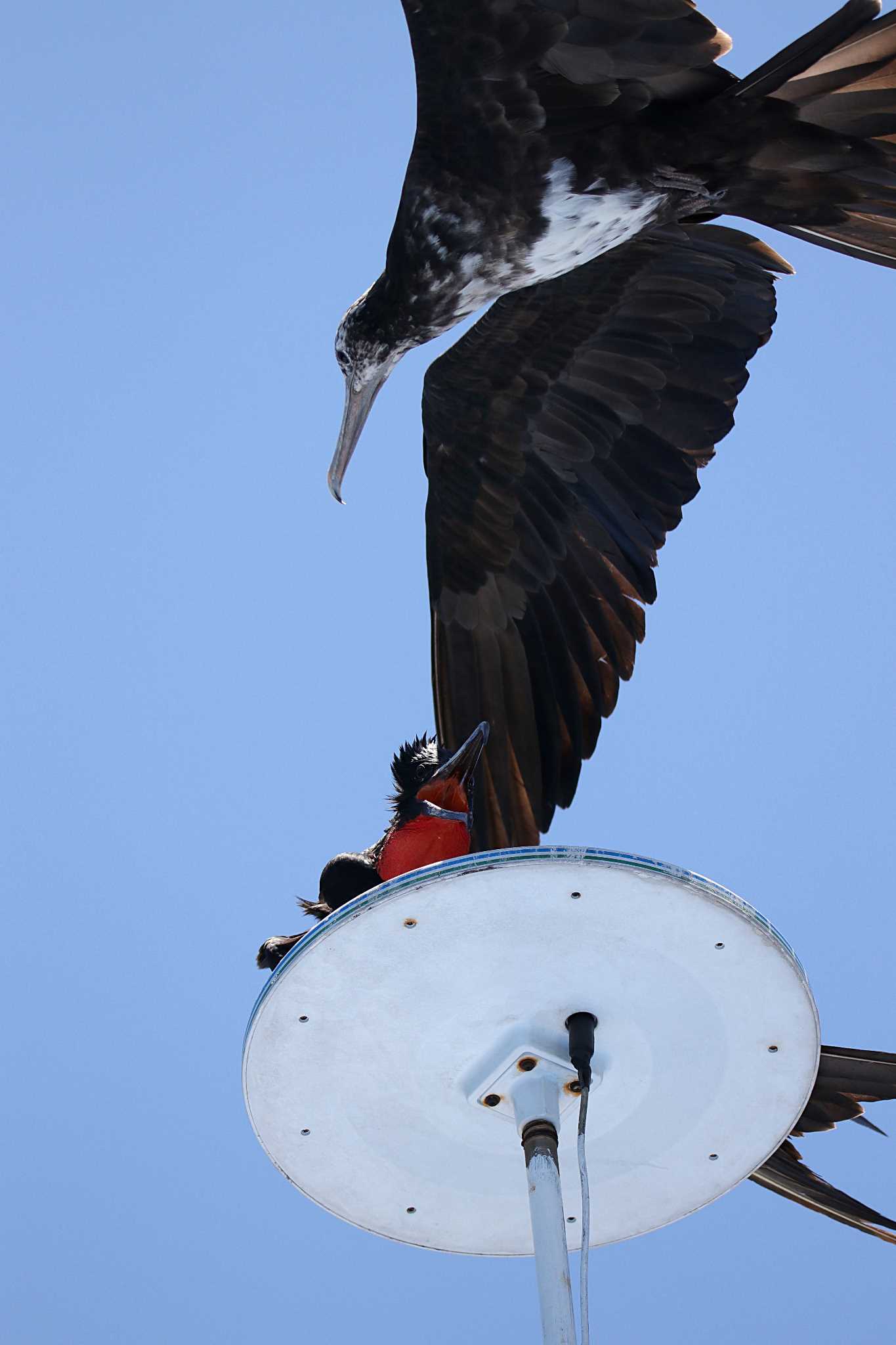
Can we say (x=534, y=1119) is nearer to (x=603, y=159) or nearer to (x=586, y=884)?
(x=586, y=884)

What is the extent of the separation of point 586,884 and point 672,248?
4.11 m

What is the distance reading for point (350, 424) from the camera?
7484 mm

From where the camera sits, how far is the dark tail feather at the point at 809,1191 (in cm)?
511

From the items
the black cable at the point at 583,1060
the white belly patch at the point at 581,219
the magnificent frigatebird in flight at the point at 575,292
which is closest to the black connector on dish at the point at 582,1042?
the black cable at the point at 583,1060

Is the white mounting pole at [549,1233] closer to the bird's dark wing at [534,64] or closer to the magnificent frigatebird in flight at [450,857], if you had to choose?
the magnificent frigatebird in flight at [450,857]

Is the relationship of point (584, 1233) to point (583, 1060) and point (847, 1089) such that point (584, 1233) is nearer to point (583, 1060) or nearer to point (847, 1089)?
point (583, 1060)

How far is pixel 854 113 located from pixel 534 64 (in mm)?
1252

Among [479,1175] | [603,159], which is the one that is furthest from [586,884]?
[603,159]

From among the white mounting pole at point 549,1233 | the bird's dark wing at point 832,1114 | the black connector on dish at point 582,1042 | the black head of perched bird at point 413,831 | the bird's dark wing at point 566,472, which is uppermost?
the bird's dark wing at point 566,472

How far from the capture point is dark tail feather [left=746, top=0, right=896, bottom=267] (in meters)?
5.92

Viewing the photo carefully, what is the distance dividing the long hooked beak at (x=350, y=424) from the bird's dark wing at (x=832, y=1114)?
3.42m

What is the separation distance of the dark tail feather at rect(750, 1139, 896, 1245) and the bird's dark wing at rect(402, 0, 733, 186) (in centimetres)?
395

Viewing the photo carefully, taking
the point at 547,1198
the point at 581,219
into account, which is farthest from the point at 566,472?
the point at 547,1198

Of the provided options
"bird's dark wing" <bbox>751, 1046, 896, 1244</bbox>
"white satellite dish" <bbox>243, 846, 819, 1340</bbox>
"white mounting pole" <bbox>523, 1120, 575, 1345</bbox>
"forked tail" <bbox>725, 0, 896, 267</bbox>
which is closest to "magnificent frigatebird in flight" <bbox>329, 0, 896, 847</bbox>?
"forked tail" <bbox>725, 0, 896, 267</bbox>
